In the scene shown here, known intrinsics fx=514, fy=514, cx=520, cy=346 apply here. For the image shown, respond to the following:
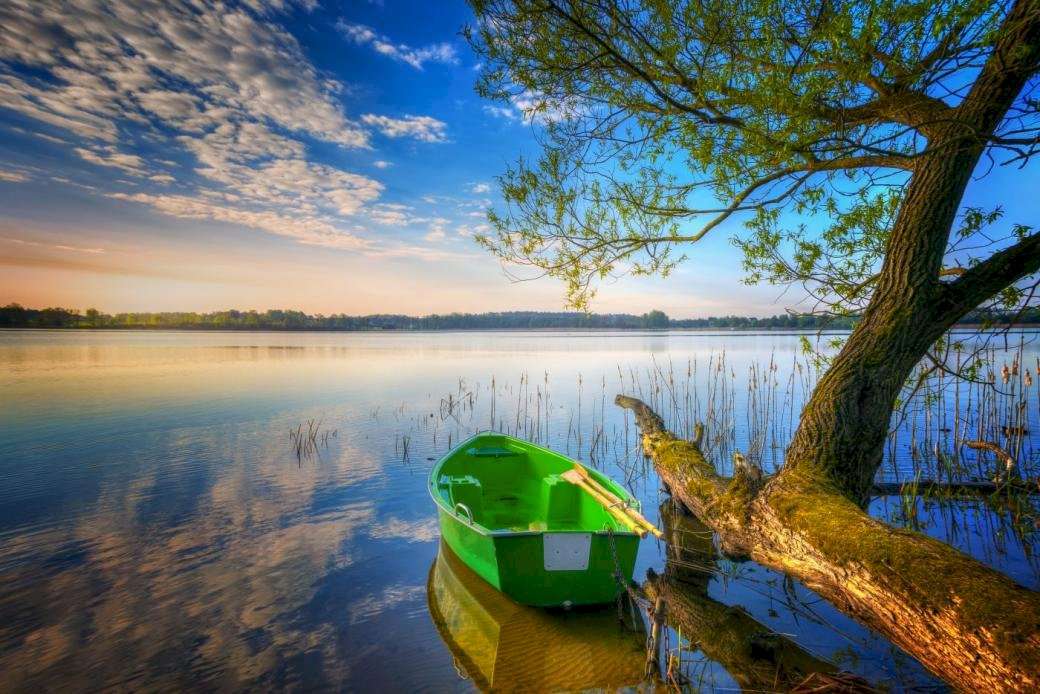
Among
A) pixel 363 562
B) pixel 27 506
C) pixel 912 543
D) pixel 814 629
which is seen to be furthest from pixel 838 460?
pixel 27 506

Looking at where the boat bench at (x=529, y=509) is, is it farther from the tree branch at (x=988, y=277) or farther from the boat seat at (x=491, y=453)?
the tree branch at (x=988, y=277)

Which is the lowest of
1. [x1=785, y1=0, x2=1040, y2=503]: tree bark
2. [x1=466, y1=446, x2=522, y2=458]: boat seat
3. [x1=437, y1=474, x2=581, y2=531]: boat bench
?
[x1=437, y1=474, x2=581, y2=531]: boat bench

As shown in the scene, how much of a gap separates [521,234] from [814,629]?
4700mm

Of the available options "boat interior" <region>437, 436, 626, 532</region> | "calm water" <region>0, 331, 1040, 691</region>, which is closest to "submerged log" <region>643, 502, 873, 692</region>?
"calm water" <region>0, 331, 1040, 691</region>

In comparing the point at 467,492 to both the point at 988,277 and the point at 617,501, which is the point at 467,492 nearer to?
the point at 617,501

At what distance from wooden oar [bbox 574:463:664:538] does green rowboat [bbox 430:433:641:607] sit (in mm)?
37

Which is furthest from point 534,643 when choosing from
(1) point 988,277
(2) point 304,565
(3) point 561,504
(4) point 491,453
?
(1) point 988,277

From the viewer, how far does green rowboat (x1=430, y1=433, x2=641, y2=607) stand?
15.1ft

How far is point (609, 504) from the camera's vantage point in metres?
5.27

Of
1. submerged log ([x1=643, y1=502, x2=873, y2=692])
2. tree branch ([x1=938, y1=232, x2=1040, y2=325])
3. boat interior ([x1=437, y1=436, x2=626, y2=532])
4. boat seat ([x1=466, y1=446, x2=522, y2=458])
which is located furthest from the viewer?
boat seat ([x1=466, y1=446, x2=522, y2=458])

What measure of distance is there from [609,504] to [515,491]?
2713 mm

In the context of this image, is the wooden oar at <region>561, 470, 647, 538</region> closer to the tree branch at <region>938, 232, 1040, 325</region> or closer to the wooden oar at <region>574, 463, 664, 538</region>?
the wooden oar at <region>574, 463, 664, 538</region>

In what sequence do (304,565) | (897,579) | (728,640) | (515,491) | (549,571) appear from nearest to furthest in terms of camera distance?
(897,579), (728,640), (549,571), (304,565), (515,491)

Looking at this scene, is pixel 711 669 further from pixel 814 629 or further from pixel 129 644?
pixel 129 644
